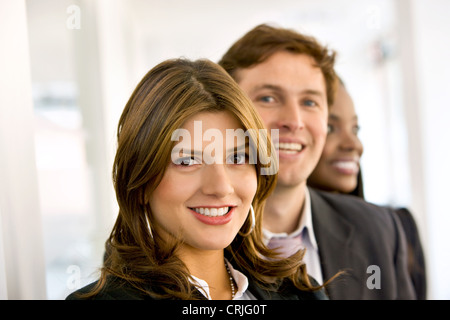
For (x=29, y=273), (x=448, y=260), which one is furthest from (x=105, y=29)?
(x=448, y=260)

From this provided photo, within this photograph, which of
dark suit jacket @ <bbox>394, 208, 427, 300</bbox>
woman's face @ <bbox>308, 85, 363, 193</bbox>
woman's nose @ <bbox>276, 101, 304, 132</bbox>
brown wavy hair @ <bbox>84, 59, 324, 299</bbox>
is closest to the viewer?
brown wavy hair @ <bbox>84, 59, 324, 299</bbox>

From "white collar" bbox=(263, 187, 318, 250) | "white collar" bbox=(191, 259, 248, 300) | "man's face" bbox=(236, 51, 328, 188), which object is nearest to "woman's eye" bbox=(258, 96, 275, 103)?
"man's face" bbox=(236, 51, 328, 188)

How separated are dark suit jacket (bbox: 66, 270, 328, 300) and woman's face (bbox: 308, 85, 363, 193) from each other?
0.26 m

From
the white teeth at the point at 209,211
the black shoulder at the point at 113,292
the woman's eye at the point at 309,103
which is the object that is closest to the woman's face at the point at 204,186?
the white teeth at the point at 209,211

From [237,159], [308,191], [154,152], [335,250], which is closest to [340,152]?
[308,191]

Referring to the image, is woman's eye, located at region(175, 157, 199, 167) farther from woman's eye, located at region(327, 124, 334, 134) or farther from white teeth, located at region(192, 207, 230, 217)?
woman's eye, located at region(327, 124, 334, 134)

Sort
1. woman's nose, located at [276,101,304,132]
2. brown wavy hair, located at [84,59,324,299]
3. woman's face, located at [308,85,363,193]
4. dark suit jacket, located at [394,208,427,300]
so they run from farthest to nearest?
dark suit jacket, located at [394,208,427,300]
woman's face, located at [308,85,363,193]
woman's nose, located at [276,101,304,132]
brown wavy hair, located at [84,59,324,299]

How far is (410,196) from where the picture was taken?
4.17 feet

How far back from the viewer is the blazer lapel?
3.35 ft

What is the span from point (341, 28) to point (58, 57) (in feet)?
2.33

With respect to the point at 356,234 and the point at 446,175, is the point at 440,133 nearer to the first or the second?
the point at 446,175

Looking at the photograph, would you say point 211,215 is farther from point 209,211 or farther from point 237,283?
point 237,283

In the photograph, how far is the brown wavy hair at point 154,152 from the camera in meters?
0.73

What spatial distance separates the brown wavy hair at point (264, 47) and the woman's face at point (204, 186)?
0.22 metres
